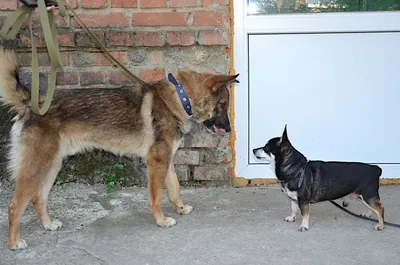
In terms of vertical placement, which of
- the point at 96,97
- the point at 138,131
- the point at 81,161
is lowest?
the point at 81,161

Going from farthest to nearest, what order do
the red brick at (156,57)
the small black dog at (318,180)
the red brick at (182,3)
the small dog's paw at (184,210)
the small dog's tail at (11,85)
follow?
the red brick at (156,57)
the red brick at (182,3)
the small dog's paw at (184,210)
the small black dog at (318,180)
the small dog's tail at (11,85)

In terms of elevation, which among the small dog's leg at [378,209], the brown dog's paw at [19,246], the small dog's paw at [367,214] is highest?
the small dog's leg at [378,209]

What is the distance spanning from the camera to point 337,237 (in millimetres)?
3730

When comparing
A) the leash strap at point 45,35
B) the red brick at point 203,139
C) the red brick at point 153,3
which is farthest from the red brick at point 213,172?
the leash strap at point 45,35

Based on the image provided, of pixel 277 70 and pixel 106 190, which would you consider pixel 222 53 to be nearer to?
pixel 277 70

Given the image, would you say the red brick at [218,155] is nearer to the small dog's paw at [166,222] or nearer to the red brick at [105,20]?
the small dog's paw at [166,222]

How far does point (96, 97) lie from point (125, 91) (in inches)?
9.8

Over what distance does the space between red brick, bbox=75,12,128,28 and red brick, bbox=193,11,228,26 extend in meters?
0.65

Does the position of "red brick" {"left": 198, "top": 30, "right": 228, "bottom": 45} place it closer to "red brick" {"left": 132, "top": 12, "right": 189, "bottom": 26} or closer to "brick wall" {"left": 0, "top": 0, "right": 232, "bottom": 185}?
"brick wall" {"left": 0, "top": 0, "right": 232, "bottom": 185}

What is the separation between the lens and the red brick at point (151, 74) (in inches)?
187

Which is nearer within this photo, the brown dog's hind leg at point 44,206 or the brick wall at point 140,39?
the brown dog's hind leg at point 44,206

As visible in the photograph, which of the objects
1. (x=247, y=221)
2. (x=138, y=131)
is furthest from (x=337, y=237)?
(x=138, y=131)

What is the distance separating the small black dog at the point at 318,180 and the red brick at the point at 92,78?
70.6 inches

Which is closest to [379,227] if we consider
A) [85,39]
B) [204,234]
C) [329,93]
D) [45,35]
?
[204,234]
